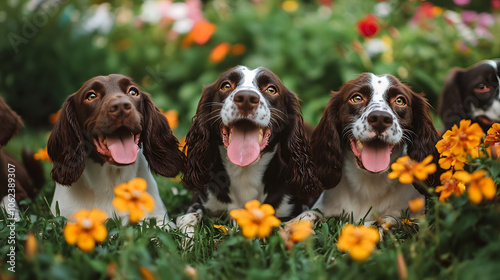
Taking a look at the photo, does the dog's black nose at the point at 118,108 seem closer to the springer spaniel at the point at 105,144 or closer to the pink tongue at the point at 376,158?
the springer spaniel at the point at 105,144

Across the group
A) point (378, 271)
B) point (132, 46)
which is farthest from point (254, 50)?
point (378, 271)

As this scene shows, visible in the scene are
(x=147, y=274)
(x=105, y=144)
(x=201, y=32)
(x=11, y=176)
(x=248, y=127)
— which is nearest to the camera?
(x=147, y=274)

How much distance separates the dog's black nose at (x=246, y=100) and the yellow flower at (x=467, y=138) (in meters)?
1.08

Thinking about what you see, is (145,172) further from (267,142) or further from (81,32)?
(81,32)

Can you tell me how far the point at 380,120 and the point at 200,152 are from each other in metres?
1.13

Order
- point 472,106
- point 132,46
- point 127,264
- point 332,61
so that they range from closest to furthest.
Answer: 1. point 127,264
2. point 472,106
3. point 332,61
4. point 132,46

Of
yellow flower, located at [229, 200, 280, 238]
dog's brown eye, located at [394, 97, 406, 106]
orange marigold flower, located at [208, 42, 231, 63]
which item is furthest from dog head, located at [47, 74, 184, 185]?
orange marigold flower, located at [208, 42, 231, 63]

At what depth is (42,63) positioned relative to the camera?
20.2 feet

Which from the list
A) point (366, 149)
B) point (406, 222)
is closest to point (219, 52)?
point (366, 149)

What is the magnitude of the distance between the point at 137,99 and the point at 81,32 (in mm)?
4313

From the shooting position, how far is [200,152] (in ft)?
9.45

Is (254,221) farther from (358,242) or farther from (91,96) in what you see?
(91,96)

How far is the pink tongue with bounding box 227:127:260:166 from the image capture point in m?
2.63

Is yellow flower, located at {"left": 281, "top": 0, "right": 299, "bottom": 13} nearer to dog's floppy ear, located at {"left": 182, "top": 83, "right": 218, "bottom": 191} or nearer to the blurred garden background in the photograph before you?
the blurred garden background
